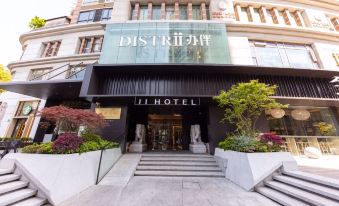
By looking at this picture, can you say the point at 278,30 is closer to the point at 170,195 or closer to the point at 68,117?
the point at 170,195

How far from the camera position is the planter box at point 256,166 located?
18.5 ft

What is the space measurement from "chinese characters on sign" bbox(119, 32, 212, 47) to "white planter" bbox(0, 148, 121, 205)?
9308 mm

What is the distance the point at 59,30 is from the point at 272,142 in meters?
22.5

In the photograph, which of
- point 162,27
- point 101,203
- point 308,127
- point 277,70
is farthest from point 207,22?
point 101,203

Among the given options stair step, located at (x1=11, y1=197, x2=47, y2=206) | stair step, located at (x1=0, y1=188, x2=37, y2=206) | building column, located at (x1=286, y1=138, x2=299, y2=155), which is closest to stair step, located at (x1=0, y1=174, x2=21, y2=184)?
stair step, located at (x1=0, y1=188, x2=37, y2=206)

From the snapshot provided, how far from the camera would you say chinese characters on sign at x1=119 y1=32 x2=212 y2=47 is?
11.8 m

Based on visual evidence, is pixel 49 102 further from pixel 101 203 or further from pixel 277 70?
pixel 277 70

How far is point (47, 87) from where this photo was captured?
10.8m

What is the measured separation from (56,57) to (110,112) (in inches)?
410

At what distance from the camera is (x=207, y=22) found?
1272 cm

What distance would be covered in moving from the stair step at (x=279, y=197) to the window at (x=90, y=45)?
17.7 m

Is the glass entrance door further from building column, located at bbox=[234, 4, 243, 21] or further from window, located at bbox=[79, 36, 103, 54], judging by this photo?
Result: building column, located at bbox=[234, 4, 243, 21]

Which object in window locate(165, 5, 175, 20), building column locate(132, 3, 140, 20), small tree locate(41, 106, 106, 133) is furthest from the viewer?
window locate(165, 5, 175, 20)

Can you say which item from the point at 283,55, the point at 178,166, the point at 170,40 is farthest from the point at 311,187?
the point at 283,55
